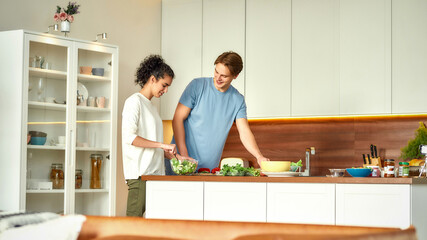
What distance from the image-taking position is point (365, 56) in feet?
16.2

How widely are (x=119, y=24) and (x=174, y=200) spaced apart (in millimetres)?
2613

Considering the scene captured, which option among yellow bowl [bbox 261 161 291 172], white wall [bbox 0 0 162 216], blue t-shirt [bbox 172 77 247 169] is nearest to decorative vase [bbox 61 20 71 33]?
white wall [bbox 0 0 162 216]

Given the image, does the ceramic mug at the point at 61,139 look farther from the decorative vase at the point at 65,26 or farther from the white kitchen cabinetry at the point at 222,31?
the white kitchen cabinetry at the point at 222,31

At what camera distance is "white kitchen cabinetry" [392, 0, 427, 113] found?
473cm

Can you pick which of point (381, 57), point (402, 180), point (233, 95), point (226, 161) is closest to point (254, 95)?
point (226, 161)

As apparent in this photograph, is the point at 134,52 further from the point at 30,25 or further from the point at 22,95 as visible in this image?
the point at 22,95

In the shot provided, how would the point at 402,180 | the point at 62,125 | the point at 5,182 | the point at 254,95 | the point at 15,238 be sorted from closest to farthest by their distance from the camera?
the point at 15,238, the point at 402,180, the point at 5,182, the point at 62,125, the point at 254,95

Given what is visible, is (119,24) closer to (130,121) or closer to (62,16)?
(62,16)

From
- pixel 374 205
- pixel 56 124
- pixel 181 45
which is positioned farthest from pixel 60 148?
pixel 374 205

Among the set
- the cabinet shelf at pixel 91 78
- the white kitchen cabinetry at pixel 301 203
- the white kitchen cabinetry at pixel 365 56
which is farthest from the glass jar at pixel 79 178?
the white kitchen cabinetry at pixel 365 56

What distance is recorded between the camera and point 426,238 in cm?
281

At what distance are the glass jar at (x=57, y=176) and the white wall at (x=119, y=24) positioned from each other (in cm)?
87

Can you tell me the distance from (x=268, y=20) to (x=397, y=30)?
1.12 m

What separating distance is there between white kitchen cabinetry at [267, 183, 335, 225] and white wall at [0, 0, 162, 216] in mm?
2525
